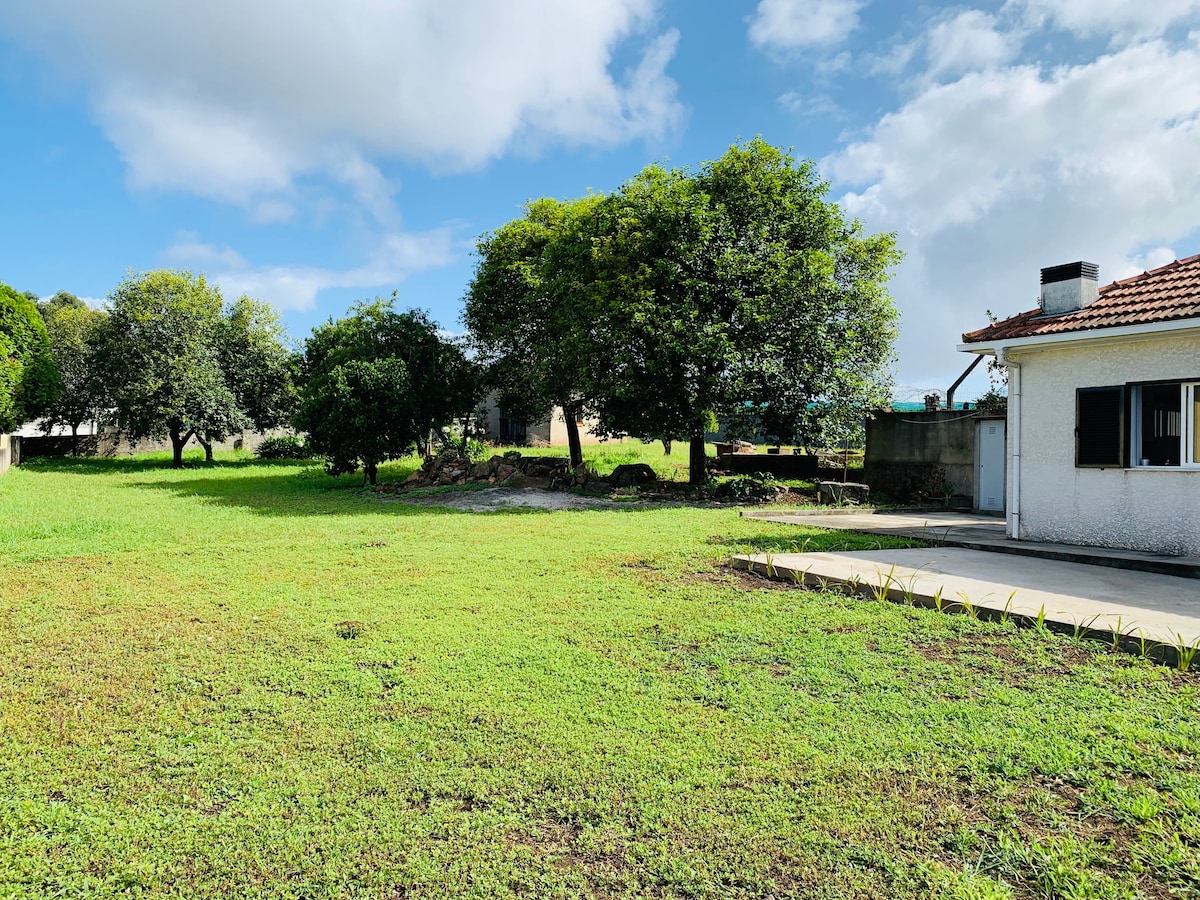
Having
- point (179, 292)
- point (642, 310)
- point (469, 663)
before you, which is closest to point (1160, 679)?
point (469, 663)

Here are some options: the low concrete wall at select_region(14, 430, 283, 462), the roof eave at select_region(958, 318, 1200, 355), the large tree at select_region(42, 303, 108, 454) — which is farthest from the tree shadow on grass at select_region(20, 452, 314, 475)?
the roof eave at select_region(958, 318, 1200, 355)

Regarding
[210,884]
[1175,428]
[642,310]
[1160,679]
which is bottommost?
[210,884]

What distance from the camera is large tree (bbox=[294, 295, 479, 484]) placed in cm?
1842

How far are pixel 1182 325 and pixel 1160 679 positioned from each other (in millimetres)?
5242

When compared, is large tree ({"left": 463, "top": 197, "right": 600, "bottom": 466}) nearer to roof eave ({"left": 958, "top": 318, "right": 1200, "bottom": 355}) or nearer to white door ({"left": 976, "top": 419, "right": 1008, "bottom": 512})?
white door ({"left": 976, "top": 419, "right": 1008, "bottom": 512})

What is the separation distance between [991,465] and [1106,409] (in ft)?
15.6

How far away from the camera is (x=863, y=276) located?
703 inches

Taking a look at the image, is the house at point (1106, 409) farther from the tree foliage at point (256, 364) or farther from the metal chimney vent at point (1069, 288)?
the tree foliage at point (256, 364)

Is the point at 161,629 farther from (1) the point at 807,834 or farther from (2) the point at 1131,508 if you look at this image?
(2) the point at 1131,508

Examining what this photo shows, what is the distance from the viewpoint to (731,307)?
52.0 feet

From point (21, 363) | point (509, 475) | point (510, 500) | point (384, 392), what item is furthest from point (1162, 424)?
point (21, 363)

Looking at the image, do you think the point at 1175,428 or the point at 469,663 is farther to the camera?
the point at 1175,428

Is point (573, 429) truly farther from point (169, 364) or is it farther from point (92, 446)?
point (92, 446)

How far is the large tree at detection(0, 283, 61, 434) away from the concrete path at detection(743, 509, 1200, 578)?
24728 millimetres
